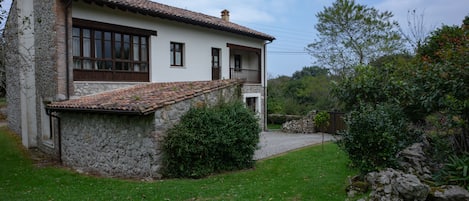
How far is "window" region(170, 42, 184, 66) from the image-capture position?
681 inches

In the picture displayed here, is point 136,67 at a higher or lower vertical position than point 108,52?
lower

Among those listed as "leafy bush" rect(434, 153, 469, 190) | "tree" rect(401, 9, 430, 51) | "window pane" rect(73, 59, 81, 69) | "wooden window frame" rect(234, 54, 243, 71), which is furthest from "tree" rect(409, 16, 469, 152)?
"wooden window frame" rect(234, 54, 243, 71)

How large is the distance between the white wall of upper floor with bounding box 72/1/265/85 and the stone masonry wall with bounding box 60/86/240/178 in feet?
14.0

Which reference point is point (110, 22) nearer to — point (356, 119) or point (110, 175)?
point (110, 175)

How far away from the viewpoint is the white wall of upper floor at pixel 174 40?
1400 centimetres

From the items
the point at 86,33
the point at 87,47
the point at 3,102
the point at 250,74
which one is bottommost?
the point at 3,102

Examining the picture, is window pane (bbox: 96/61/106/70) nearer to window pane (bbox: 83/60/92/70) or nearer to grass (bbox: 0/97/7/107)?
window pane (bbox: 83/60/92/70)

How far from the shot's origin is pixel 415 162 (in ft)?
24.8

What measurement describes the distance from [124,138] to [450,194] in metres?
8.26

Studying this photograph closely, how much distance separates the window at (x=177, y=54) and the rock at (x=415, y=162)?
12.1m

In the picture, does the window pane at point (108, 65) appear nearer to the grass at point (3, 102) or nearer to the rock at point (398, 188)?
the rock at point (398, 188)

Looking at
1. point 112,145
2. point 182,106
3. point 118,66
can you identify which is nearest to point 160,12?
point 118,66

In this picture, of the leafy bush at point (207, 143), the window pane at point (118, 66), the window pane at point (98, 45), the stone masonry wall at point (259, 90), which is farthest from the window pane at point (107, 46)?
the stone masonry wall at point (259, 90)

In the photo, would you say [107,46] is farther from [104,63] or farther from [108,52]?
[104,63]
